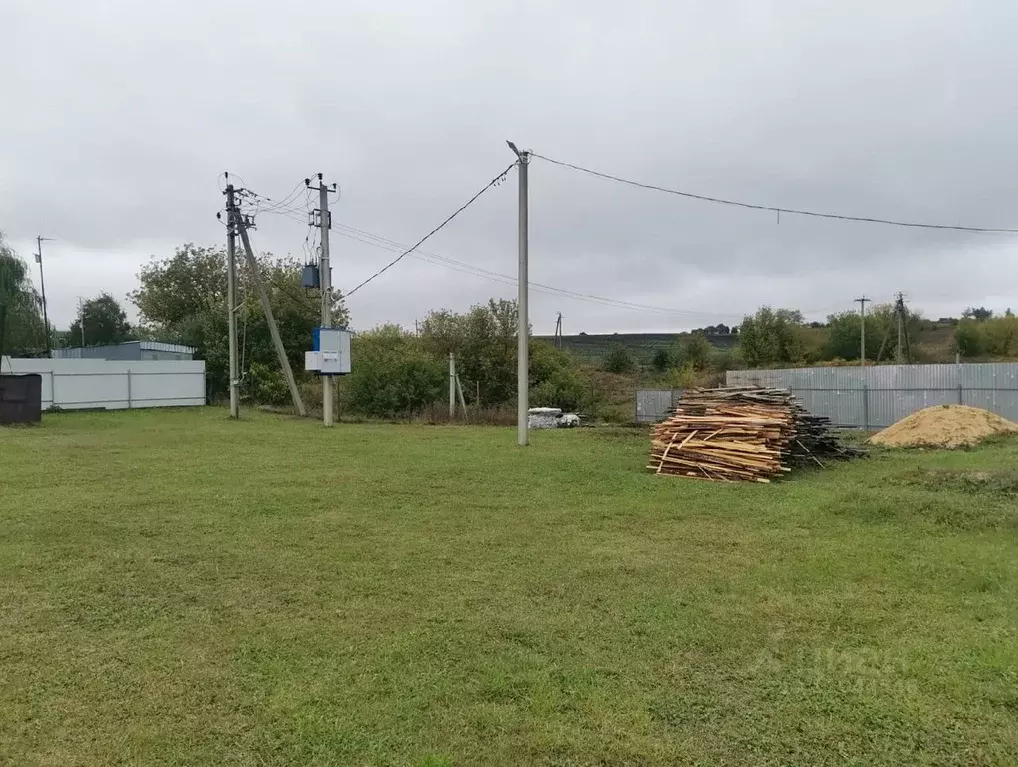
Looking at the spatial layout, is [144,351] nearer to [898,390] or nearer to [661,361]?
[661,361]

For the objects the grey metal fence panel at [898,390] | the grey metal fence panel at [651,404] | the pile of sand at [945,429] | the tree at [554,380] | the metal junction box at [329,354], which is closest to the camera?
the pile of sand at [945,429]

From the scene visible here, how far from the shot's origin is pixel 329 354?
21.5 meters

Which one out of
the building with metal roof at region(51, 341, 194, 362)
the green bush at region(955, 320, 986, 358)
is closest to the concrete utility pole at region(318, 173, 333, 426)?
the building with metal roof at region(51, 341, 194, 362)

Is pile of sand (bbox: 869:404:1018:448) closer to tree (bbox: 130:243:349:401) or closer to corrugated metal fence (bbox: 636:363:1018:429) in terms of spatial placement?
corrugated metal fence (bbox: 636:363:1018:429)

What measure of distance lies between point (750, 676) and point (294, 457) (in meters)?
11.2

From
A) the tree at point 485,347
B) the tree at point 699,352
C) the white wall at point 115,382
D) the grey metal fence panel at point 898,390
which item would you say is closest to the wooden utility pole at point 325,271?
the tree at point 485,347

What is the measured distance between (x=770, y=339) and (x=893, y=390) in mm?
23383

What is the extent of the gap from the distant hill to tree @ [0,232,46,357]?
86.4ft

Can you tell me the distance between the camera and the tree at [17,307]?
32312 millimetres

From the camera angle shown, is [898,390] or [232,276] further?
[232,276]

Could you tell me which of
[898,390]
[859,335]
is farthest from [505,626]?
[859,335]

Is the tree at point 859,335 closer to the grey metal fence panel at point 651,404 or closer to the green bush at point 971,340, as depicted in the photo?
the green bush at point 971,340

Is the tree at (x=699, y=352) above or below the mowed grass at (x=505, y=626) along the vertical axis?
above

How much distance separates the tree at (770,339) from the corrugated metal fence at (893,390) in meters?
20.3
